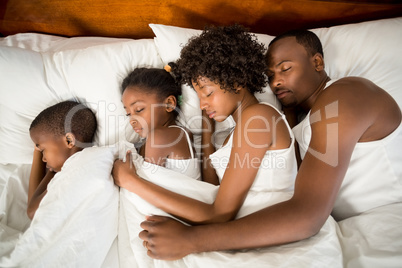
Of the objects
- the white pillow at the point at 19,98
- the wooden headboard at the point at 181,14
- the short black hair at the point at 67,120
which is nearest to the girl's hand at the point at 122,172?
the short black hair at the point at 67,120

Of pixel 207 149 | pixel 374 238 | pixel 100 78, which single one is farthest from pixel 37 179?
pixel 374 238

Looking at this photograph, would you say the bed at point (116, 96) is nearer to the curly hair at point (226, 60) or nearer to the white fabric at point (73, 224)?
the white fabric at point (73, 224)

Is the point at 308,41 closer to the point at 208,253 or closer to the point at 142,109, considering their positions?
the point at 142,109

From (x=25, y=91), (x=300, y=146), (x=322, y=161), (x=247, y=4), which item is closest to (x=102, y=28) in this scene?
(x=25, y=91)

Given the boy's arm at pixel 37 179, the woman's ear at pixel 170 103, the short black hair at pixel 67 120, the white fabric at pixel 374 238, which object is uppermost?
the woman's ear at pixel 170 103

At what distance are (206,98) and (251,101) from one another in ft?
0.69

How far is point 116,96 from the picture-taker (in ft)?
4.08

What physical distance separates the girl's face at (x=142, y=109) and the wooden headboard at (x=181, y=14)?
1.86ft

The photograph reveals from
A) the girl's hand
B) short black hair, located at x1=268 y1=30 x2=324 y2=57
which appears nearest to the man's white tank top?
short black hair, located at x1=268 y1=30 x2=324 y2=57

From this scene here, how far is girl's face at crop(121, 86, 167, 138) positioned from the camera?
1.18 metres

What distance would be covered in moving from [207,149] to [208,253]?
0.52m

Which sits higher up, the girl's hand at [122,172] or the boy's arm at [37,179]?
the girl's hand at [122,172]

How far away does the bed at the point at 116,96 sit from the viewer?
833 millimetres

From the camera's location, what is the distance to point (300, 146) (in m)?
1.09
